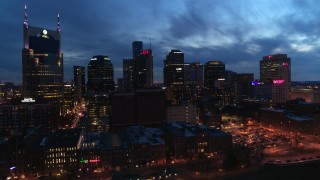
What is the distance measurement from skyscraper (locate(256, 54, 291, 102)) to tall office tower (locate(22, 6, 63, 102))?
112494 mm

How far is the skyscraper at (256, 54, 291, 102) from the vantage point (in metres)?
160

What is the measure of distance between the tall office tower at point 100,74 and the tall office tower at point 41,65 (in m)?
41.2

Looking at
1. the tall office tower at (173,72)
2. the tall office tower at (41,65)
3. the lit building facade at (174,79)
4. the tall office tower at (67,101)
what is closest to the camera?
the tall office tower at (41,65)

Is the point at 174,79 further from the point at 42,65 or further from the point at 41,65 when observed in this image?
the point at 41,65

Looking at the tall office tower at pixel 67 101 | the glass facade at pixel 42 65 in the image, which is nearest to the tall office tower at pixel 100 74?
the tall office tower at pixel 67 101

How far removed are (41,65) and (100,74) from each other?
58.8m

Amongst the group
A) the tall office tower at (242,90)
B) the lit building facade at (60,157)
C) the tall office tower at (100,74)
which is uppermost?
the tall office tower at (100,74)

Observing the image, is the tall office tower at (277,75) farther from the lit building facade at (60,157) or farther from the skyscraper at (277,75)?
the lit building facade at (60,157)

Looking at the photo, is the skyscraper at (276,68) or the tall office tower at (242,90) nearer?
the skyscraper at (276,68)

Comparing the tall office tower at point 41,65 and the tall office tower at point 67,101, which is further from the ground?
the tall office tower at point 41,65

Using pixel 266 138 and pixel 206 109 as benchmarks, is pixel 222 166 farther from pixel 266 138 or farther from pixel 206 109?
pixel 206 109

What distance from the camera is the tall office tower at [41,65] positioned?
435 ft

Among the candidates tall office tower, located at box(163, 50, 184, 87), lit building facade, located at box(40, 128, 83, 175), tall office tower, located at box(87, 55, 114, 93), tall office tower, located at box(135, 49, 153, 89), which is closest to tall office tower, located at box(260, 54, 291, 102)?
tall office tower, located at box(163, 50, 184, 87)

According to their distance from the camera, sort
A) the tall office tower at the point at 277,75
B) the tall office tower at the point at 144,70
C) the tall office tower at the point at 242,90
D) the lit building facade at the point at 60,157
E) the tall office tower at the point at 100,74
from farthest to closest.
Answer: the tall office tower at the point at 100,74 → the tall office tower at the point at 242,90 → the tall office tower at the point at 144,70 → the tall office tower at the point at 277,75 → the lit building facade at the point at 60,157
